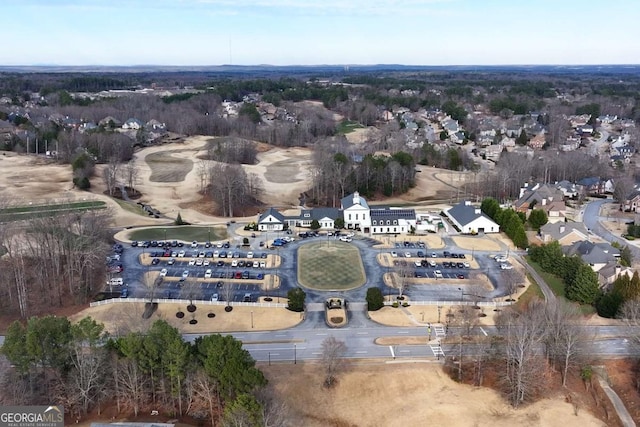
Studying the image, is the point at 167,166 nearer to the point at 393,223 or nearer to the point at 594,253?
the point at 393,223

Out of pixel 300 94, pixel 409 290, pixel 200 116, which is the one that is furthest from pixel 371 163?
pixel 300 94

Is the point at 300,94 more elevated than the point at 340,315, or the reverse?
the point at 300,94

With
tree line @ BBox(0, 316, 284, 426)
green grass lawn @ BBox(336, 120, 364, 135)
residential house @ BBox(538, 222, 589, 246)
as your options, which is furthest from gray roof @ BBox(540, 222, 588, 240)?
green grass lawn @ BBox(336, 120, 364, 135)

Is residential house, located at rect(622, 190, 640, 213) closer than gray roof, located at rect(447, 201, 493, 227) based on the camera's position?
No

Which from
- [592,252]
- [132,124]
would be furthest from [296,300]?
[132,124]

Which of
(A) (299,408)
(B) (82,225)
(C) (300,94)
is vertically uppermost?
(C) (300,94)

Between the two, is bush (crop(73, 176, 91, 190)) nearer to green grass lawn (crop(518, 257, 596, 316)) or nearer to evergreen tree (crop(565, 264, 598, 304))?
green grass lawn (crop(518, 257, 596, 316))

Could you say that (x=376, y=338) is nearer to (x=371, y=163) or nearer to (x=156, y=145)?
(x=371, y=163)
